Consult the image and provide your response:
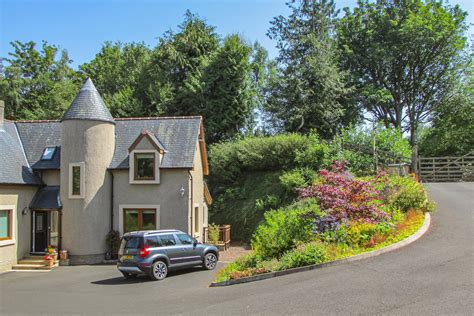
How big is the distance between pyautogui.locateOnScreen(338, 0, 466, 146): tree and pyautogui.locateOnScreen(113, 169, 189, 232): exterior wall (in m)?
22.2

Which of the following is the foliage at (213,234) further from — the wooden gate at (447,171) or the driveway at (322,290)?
the wooden gate at (447,171)

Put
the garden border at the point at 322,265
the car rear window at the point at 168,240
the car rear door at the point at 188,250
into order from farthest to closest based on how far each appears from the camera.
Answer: the car rear door at the point at 188,250 → the car rear window at the point at 168,240 → the garden border at the point at 322,265

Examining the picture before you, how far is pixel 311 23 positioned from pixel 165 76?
13397 millimetres

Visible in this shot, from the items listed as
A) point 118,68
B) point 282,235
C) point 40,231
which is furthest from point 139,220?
point 118,68

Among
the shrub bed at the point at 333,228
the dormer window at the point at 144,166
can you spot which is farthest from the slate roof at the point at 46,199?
the shrub bed at the point at 333,228

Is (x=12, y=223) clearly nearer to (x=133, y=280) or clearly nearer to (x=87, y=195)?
(x=87, y=195)

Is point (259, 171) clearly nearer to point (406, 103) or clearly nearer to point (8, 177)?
point (8, 177)

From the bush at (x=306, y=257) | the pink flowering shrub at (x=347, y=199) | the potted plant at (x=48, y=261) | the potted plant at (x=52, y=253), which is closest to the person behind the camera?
the bush at (x=306, y=257)

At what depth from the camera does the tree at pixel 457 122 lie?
39281 millimetres

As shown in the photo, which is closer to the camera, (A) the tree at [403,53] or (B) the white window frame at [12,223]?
(B) the white window frame at [12,223]

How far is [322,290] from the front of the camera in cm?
973

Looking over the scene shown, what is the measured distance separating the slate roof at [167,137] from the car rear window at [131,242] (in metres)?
5.98

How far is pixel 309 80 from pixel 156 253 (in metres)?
21.0

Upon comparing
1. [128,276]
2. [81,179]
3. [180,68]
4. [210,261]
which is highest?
[180,68]
